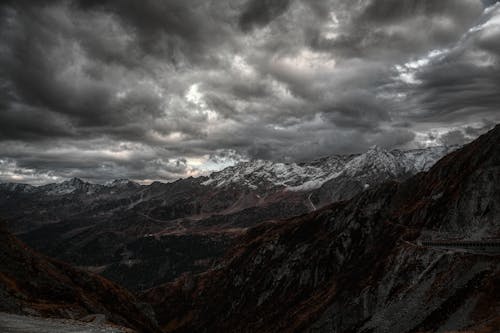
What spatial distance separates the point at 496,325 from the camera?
43.3m

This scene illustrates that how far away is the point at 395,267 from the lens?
Answer: 91938 mm

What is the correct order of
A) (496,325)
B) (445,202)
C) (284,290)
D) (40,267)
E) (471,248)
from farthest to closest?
(284,290) < (445,202) < (40,267) < (471,248) < (496,325)

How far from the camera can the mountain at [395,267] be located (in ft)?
206

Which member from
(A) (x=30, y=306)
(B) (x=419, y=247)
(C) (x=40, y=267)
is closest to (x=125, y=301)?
(C) (x=40, y=267)

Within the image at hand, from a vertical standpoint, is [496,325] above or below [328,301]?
above

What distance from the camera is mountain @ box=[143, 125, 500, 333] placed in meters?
62.8

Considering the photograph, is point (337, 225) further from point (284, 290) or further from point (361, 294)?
point (361, 294)

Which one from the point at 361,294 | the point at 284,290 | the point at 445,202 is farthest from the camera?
the point at 284,290

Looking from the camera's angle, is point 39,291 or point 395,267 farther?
point 395,267

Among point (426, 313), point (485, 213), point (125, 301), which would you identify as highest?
point (485, 213)

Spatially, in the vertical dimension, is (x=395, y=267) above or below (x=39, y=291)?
below

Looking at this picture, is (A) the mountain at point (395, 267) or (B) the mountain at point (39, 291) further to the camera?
(A) the mountain at point (395, 267)

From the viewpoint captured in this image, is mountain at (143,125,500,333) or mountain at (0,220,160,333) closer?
mountain at (0,220,160,333)

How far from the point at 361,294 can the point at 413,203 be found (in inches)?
2153
